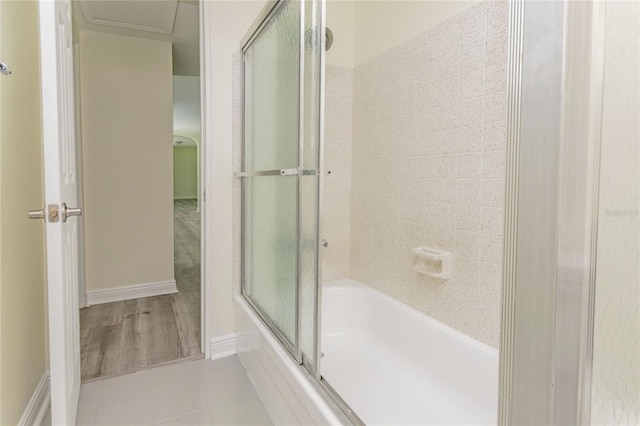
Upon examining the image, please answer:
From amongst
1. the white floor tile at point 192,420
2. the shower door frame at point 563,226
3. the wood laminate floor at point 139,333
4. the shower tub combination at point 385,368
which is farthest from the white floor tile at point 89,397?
the shower door frame at point 563,226

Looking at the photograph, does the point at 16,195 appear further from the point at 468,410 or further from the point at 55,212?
the point at 468,410

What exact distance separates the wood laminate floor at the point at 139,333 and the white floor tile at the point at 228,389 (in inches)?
14.0

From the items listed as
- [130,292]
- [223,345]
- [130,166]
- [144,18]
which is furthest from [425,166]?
[130,292]

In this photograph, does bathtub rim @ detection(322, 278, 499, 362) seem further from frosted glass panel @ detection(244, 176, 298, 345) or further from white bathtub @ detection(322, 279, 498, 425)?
frosted glass panel @ detection(244, 176, 298, 345)

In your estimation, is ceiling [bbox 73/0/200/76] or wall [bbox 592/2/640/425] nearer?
wall [bbox 592/2/640/425]

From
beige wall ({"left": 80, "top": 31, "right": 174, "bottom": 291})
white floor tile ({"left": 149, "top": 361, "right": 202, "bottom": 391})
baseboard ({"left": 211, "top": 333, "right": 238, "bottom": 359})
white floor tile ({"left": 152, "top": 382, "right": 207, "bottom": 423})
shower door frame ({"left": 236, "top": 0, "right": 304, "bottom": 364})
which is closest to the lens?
shower door frame ({"left": 236, "top": 0, "right": 304, "bottom": 364})

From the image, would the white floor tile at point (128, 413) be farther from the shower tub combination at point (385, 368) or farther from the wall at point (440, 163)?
the wall at point (440, 163)

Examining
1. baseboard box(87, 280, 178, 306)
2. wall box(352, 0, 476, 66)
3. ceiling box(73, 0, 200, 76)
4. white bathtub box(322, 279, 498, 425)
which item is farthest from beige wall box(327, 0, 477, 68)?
baseboard box(87, 280, 178, 306)

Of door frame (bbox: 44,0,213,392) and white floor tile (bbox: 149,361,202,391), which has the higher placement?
door frame (bbox: 44,0,213,392)

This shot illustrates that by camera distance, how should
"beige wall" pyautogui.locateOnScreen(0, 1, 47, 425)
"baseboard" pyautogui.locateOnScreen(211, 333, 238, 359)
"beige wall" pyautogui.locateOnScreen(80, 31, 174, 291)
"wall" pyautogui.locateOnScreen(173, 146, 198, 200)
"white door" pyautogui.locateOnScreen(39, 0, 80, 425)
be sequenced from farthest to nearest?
"wall" pyautogui.locateOnScreen(173, 146, 198, 200) → "beige wall" pyautogui.locateOnScreen(80, 31, 174, 291) → "baseboard" pyautogui.locateOnScreen(211, 333, 238, 359) → "beige wall" pyautogui.locateOnScreen(0, 1, 47, 425) → "white door" pyautogui.locateOnScreen(39, 0, 80, 425)

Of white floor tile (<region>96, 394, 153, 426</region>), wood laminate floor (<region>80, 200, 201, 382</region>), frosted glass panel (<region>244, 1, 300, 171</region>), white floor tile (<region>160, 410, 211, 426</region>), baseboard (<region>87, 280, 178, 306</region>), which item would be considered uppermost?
frosted glass panel (<region>244, 1, 300, 171</region>)

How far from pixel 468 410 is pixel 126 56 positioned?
353 centimetres

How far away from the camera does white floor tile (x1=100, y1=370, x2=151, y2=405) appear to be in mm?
1817

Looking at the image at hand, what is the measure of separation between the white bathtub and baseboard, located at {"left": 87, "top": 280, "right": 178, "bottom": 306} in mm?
1744
